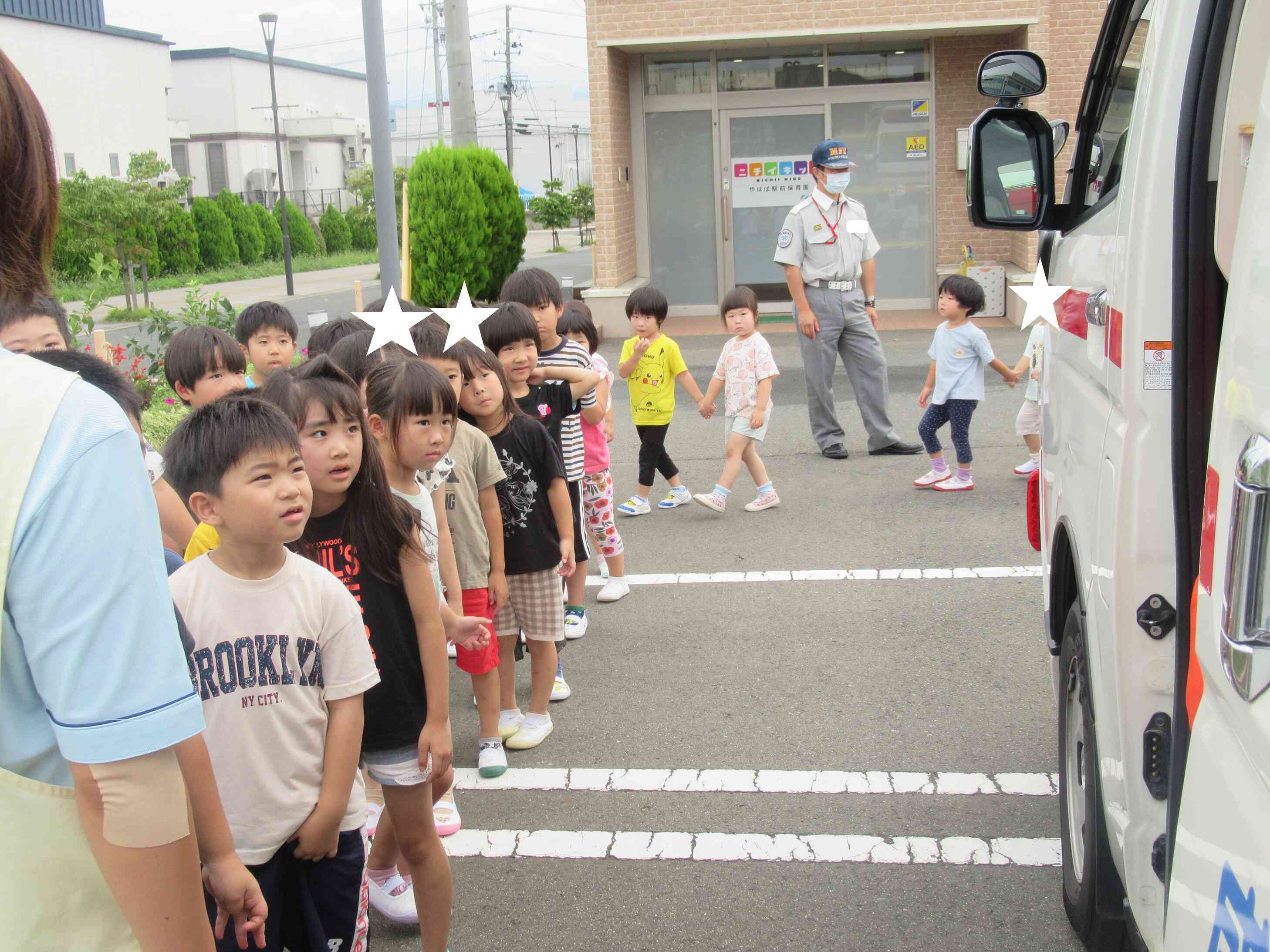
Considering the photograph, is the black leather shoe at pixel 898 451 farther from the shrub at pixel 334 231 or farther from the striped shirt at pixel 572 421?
the shrub at pixel 334 231

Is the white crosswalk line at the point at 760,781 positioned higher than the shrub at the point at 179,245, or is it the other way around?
the shrub at the point at 179,245

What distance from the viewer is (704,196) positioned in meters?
15.8

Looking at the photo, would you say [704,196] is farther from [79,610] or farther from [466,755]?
[79,610]

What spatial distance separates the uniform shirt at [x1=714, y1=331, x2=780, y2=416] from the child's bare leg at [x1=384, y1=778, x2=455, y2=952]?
454 cm

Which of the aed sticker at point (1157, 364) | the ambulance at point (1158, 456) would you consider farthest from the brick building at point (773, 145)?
the aed sticker at point (1157, 364)

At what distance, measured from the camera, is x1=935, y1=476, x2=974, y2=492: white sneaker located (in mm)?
7715

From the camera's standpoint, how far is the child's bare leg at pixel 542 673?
4453 mm

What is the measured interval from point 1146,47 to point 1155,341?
2.38ft

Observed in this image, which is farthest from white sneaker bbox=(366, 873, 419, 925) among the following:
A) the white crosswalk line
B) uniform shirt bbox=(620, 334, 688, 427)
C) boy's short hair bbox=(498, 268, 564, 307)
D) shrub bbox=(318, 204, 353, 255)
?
shrub bbox=(318, 204, 353, 255)

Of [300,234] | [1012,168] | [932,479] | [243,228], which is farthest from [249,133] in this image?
[1012,168]

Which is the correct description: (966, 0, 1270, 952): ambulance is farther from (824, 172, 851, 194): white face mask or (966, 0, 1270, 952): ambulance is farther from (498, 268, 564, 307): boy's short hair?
(824, 172, 851, 194): white face mask

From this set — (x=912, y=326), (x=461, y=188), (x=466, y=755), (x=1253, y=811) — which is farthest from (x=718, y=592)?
(x=912, y=326)

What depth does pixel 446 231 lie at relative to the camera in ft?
42.4

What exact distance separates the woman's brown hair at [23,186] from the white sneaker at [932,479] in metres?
6.87
